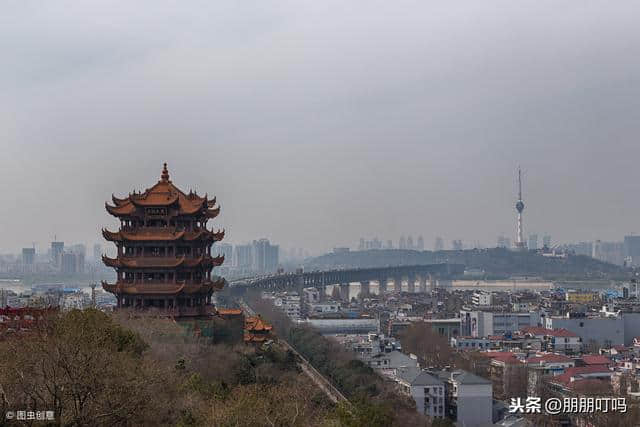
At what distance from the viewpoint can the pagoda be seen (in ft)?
83.1

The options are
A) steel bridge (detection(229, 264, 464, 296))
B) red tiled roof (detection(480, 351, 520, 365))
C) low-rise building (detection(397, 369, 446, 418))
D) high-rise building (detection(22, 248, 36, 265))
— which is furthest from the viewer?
high-rise building (detection(22, 248, 36, 265))

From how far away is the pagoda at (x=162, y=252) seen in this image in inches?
997

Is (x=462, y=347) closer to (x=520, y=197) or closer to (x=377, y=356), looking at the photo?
(x=377, y=356)

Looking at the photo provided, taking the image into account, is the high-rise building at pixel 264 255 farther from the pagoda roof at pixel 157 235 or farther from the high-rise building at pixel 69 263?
the pagoda roof at pixel 157 235

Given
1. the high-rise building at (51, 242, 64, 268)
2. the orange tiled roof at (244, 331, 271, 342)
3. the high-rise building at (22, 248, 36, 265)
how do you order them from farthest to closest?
the high-rise building at (22, 248, 36, 265) → the high-rise building at (51, 242, 64, 268) → the orange tiled roof at (244, 331, 271, 342)

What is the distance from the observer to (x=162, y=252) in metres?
25.6

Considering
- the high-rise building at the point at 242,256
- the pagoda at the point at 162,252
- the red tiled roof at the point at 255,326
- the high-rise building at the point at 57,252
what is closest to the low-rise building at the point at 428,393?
the red tiled roof at the point at 255,326

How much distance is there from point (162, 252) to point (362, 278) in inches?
3585

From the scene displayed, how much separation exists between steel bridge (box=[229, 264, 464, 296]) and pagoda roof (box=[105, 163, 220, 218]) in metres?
49.5

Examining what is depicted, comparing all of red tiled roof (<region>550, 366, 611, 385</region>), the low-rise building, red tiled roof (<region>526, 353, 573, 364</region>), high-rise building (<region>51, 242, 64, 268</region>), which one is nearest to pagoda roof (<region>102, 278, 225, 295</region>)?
the low-rise building

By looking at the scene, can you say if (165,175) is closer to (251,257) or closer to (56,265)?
(56,265)

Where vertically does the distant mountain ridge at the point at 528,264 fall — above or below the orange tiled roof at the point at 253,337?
above

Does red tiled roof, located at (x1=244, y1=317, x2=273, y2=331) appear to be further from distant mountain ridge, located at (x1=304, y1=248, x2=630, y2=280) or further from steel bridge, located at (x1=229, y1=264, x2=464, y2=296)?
distant mountain ridge, located at (x1=304, y1=248, x2=630, y2=280)

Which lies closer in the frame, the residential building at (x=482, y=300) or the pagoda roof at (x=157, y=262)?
the pagoda roof at (x=157, y=262)
